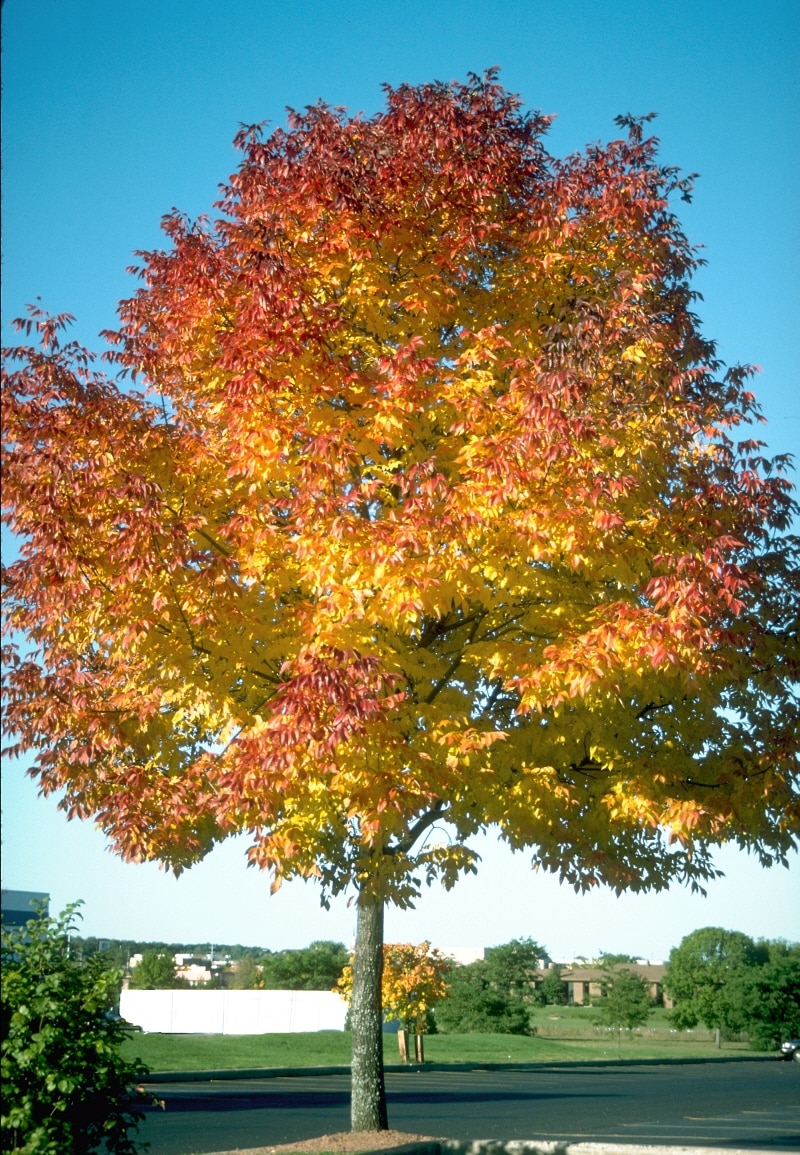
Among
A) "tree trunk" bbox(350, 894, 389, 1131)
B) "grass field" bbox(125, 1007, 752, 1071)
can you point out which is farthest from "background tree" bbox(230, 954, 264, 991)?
"tree trunk" bbox(350, 894, 389, 1131)

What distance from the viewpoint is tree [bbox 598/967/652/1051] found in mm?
49625

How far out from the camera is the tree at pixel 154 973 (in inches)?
2613

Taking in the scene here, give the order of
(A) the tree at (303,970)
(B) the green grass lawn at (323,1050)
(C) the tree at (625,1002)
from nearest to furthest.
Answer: (B) the green grass lawn at (323,1050) < (C) the tree at (625,1002) < (A) the tree at (303,970)

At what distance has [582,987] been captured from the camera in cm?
9425

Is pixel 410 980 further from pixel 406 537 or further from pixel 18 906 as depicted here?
pixel 406 537

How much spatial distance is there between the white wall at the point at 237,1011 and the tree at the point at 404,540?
1533 inches

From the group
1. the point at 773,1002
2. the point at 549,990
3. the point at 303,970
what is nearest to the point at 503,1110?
the point at 773,1002

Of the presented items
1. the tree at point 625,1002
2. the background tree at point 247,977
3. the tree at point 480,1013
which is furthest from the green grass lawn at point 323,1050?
the background tree at point 247,977

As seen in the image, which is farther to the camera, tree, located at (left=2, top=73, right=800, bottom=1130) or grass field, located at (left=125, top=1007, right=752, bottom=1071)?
grass field, located at (left=125, top=1007, right=752, bottom=1071)

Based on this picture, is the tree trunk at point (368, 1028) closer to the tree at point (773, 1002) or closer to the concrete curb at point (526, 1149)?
the concrete curb at point (526, 1149)

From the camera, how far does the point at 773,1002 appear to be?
48.3 meters

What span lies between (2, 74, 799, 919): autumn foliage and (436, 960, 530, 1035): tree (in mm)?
38766

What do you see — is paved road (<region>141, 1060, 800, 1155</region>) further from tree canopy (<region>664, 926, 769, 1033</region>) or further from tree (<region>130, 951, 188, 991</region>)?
tree (<region>130, 951, 188, 991</region>)

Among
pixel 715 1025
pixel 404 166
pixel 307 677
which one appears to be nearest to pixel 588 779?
pixel 307 677
